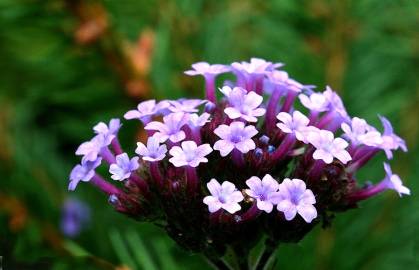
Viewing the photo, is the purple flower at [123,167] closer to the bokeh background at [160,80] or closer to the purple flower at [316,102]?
the purple flower at [316,102]

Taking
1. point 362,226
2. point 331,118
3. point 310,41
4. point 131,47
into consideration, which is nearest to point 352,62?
point 310,41

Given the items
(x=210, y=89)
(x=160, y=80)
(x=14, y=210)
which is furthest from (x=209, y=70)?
(x=14, y=210)

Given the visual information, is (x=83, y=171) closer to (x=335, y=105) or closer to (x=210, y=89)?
(x=210, y=89)

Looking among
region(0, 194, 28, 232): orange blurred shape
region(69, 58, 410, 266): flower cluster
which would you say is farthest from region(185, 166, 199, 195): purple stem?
region(0, 194, 28, 232): orange blurred shape

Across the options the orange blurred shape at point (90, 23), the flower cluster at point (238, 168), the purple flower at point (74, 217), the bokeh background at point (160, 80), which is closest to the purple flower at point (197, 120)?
the flower cluster at point (238, 168)

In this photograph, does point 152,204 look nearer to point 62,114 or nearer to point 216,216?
point 216,216

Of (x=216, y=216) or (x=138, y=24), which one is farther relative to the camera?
(x=138, y=24)
